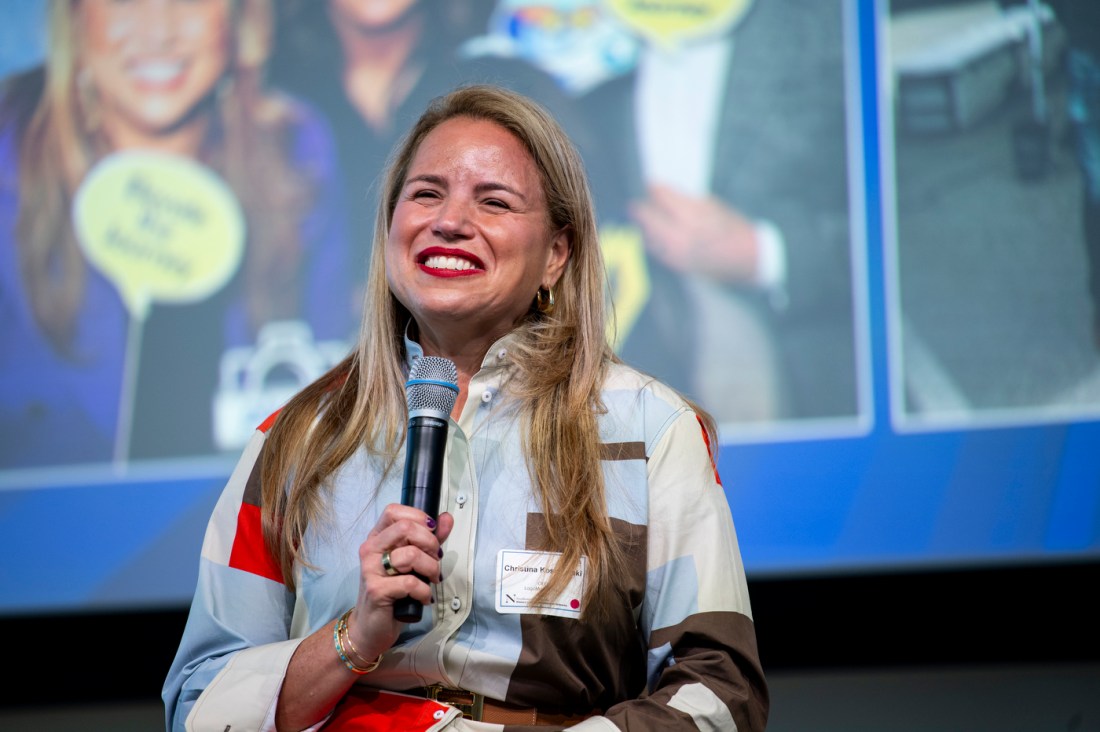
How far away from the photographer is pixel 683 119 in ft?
9.97

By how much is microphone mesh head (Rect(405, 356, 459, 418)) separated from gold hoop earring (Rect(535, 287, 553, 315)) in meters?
0.36

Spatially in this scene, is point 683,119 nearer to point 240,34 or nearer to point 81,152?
point 240,34

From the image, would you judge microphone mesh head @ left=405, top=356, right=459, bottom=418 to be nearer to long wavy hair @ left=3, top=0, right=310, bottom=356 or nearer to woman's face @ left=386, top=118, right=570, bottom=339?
woman's face @ left=386, top=118, right=570, bottom=339

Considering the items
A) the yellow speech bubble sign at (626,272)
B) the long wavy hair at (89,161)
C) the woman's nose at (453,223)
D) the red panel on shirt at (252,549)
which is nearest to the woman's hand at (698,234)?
the yellow speech bubble sign at (626,272)

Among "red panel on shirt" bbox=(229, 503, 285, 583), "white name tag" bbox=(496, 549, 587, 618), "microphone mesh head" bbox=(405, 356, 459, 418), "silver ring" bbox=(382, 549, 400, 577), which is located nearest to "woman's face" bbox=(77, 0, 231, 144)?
"red panel on shirt" bbox=(229, 503, 285, 583)

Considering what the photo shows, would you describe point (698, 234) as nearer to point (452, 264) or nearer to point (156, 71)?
point (452, 264)

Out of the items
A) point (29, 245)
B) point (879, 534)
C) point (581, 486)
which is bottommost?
point (879, 534)

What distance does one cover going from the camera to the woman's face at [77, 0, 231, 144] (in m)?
3.40

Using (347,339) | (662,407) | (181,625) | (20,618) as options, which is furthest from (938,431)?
(20,618)

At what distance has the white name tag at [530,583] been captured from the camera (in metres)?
1.51

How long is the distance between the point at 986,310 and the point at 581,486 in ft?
5.39

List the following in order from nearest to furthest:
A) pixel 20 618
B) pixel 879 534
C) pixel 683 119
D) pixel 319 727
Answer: pixel 319 727 → pixel 879 534 → pixel 683 119 → pixel 20 618

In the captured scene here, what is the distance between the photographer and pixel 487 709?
1511 millimetres

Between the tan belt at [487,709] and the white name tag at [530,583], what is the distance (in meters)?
0.13
